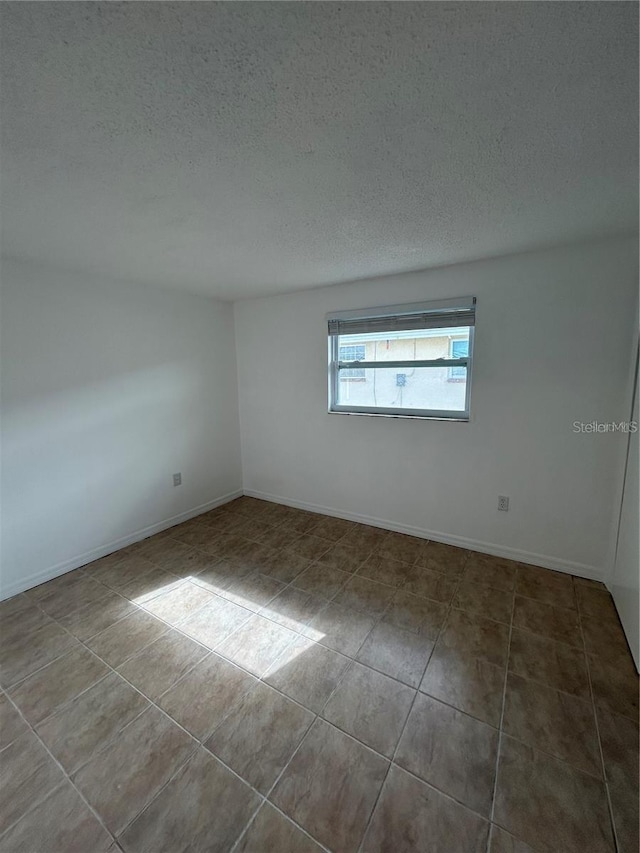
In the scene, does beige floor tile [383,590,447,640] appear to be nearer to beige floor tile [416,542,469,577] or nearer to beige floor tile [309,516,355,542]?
beige floor tile [416,542,469,577]

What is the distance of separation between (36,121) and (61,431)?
2.03 meters

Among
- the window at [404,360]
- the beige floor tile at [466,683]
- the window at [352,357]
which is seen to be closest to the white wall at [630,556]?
the beige floor tile at [466,683]

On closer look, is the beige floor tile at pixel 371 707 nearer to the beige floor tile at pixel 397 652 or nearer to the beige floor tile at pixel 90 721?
the beige floor tile at pixel 397 652

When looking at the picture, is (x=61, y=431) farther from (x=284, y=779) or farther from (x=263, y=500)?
(x=284, y=779)

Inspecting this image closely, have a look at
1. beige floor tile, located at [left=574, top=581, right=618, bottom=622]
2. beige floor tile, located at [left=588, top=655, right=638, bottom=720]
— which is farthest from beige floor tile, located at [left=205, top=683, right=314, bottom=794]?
beige floor tile, located at [left=574, top=581, right=618, bottom=622]

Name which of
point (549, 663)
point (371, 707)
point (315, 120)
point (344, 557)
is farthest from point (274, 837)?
point (315, 120)

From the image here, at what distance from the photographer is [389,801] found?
46.0 inches

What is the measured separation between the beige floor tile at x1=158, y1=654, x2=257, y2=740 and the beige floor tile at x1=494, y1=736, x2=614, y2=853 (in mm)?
1076

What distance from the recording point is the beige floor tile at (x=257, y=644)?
1734mm

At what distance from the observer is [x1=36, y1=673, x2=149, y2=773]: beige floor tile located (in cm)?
134

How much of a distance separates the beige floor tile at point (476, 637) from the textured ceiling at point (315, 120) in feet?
7.27

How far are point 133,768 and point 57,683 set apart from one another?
2.19 feet

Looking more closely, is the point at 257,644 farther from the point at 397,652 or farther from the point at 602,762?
the point at 602,762

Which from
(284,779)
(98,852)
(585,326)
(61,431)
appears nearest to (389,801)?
(284,779)
